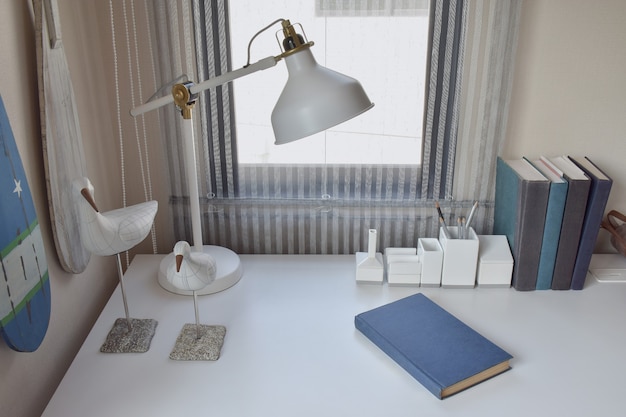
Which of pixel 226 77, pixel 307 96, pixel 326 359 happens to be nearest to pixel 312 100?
pixel 307 96

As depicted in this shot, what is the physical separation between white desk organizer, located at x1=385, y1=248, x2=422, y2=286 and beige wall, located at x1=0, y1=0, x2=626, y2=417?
0.37m

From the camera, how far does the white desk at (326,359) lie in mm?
977

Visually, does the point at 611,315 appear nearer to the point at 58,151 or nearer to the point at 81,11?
the point at 58,151

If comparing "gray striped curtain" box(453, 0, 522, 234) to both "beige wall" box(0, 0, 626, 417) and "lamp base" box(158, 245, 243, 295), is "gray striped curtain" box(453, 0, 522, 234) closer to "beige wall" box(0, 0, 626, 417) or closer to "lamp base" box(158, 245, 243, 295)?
"beige wall" box(0, 0, 626, 417)

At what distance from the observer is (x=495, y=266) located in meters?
1.31

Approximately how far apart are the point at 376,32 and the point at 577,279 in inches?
28.0

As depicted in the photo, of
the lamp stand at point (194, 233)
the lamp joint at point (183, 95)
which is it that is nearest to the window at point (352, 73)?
the lamp stand at point (194, 233)

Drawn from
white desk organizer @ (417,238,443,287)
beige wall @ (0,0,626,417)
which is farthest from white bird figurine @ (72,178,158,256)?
white desk organizer @ (417,238,443,287)

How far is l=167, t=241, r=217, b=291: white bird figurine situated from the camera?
3.44ft

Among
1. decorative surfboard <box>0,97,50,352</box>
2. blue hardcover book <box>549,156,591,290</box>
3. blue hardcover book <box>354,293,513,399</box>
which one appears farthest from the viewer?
blue hardcover book <box>549,156,591,290</box>

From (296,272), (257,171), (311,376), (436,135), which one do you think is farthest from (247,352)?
(436,135)

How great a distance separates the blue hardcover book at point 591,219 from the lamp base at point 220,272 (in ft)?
2.51

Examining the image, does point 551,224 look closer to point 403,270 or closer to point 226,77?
point 403,270

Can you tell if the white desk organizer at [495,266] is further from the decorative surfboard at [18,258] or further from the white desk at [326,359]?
the decorative surfboard at [18,258]
